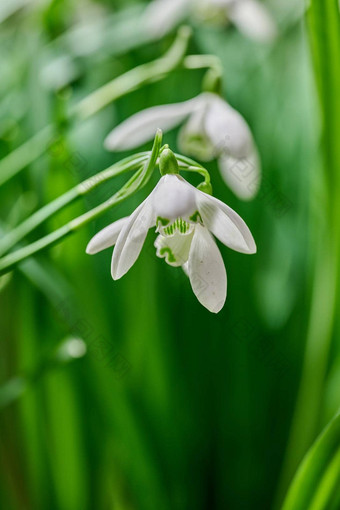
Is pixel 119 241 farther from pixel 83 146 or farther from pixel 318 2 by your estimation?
pixel 83 146

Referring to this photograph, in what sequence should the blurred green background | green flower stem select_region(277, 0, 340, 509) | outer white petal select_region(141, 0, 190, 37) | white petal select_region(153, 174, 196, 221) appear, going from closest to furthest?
white petal select_region(153, 174, 196, 221), green flower stem select_region(277, 0, 340, 509), the blurred green background, outer white petal select_region(141, 0, 190, 37)

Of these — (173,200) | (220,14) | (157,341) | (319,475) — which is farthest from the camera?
(220,14)

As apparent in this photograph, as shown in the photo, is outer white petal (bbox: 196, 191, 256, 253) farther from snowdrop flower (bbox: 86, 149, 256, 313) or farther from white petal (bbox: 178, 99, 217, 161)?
white petal (bbox: 178, 99, 217, 161)

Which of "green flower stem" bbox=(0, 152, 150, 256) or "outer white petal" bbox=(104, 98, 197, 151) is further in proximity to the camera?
"outer white petal" bbox=(104, 98, 197, 151)

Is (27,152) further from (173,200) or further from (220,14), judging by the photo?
(220,14)

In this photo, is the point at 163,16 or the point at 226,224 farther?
the point at 163,16

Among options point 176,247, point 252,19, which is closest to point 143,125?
point 176,247

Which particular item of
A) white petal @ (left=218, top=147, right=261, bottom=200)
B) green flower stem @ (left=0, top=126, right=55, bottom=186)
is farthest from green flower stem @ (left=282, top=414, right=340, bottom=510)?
green flower stem @ (left=0, top=126, right=55, bottom=186)
